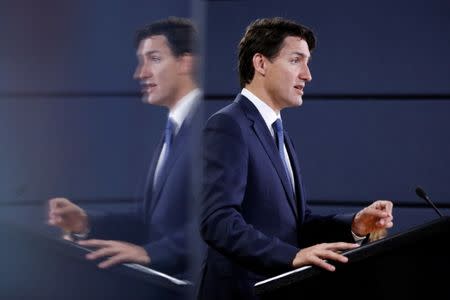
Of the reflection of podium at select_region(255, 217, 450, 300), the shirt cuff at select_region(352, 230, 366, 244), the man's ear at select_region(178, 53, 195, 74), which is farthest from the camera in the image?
the man's ear at select_region(178, 53, 195, 74)

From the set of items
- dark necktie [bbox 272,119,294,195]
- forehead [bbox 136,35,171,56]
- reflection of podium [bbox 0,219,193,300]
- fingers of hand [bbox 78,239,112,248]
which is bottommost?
reflection of podium [bbox 0,219,193,300]

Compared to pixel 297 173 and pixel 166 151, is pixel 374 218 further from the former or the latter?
pixel 166 151

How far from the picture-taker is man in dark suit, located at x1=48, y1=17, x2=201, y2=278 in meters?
1.19

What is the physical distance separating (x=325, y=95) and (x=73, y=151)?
0.53 metres

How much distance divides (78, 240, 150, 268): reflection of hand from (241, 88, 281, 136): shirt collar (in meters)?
0.36

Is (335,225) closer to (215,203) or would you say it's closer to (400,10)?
(215,203)

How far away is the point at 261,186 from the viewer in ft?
3.88

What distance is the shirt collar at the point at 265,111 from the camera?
1.22m

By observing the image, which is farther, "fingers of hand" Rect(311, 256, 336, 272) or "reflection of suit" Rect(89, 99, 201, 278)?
"reflection of suit" Rect(89, 99, 201, 278)

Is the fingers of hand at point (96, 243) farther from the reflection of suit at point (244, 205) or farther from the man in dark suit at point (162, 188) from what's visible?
the reflection of suit at point (244, 205)

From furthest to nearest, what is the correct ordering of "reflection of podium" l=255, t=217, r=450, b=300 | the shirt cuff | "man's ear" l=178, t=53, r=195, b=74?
"man's ear" l=178, t=53, r=195, b=74
the shirt cuff
"reflection of podium" l=255, t=217, r=450, b=300

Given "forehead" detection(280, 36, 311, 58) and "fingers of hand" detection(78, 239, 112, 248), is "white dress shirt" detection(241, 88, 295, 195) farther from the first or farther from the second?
"fingers of hand" detection(78, 239, 112, 248)

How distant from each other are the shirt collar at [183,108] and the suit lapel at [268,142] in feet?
0.33

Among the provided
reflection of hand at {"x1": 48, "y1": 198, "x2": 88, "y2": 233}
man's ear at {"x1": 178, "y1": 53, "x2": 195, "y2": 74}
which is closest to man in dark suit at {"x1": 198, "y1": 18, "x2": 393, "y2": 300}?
man's ear at {"x1": 178, "y1": 53, "x2": 195, "y2": 74}
